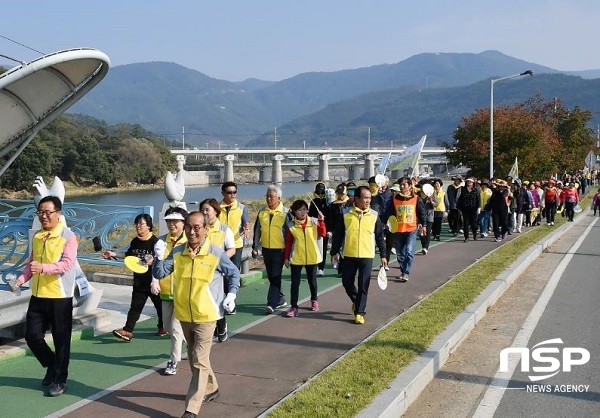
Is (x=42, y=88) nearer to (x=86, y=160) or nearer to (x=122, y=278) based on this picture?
(x=122, y=278)

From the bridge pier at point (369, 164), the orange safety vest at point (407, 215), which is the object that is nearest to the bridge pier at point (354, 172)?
the bridge pier at point (369, 164)

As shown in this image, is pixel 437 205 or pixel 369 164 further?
pixel 369 164

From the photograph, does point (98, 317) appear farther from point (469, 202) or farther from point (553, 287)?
point (469, 202)

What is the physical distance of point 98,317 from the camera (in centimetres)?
752

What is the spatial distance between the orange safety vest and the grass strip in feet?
4.31

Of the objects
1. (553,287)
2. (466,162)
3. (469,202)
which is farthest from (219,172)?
(553,287)

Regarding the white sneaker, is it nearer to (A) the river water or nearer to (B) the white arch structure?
(B) the white arch structure

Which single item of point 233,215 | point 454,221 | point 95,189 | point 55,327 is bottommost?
point 95,189

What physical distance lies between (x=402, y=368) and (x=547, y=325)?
9.87 feet

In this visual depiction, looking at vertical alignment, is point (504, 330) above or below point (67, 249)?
below

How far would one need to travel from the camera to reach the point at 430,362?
6.01 metres

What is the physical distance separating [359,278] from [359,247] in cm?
39

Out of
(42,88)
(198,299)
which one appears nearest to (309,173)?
(42,88)

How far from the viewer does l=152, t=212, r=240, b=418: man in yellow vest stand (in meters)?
4.87
